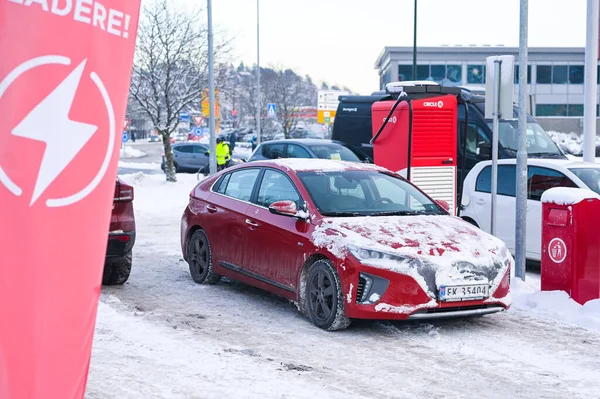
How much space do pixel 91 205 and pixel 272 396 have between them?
3.33 metres

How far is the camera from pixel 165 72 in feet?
95.0

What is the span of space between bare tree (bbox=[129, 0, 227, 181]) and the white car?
17329mm

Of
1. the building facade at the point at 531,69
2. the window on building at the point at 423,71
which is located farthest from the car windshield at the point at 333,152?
the window on building at the point at 423,71

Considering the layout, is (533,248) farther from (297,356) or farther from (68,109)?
(68,109)

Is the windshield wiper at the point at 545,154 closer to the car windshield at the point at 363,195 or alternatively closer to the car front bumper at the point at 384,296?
the car windshield at the point at 363,195

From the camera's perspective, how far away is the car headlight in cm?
711

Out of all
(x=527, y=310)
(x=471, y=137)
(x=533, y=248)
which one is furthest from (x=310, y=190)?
(x=471, y=137)

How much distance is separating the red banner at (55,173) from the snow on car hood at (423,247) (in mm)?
4914

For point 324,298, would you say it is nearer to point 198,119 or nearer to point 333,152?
point 333,152

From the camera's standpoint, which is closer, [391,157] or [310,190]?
[310,190]

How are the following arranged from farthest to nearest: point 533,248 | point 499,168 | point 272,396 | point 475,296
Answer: point 499,168 < point 533,248 < point 475,296 < point 272,396

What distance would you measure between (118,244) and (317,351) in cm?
319

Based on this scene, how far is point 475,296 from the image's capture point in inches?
288

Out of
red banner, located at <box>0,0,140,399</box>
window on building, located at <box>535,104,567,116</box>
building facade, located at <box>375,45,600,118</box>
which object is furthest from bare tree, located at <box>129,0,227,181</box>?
window on building, located at <box>535,104,567,116</box>
